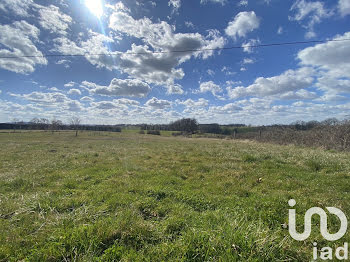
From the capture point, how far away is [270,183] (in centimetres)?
665

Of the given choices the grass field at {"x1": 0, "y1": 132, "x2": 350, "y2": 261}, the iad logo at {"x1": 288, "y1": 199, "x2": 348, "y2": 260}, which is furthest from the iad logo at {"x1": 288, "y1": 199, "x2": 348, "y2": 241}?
the grass field at {"x1": 0, "y1": 132, "x2": 350, "y2": 261}

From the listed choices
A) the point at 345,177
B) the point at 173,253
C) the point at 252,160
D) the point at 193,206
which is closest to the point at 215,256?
the point at 173,253

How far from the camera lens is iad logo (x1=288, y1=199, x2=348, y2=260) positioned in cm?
287

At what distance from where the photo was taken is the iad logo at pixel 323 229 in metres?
2.87

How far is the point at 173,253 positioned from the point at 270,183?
5.71 m

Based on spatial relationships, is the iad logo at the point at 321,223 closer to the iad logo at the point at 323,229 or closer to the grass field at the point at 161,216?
the iad logo at the point at 323,229

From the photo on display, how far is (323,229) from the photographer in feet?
11.7

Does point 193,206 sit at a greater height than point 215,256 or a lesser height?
lesser

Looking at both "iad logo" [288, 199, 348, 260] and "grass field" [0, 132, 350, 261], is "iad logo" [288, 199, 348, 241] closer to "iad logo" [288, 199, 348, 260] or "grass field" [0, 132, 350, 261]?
"iad logo" [288, 199, 348, 260]

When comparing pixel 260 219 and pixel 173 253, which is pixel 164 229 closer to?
pixel 173 253

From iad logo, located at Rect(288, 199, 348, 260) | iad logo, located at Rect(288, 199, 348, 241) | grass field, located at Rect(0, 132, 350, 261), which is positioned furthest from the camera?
iad logo, located at Rect(288, 199, 348, 241)

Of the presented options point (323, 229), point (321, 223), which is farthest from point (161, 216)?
point (321, 223)

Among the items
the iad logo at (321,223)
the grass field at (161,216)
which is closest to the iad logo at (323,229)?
the iad logo at (321,223)

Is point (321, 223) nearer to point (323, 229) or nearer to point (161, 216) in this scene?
point (323, 229)
